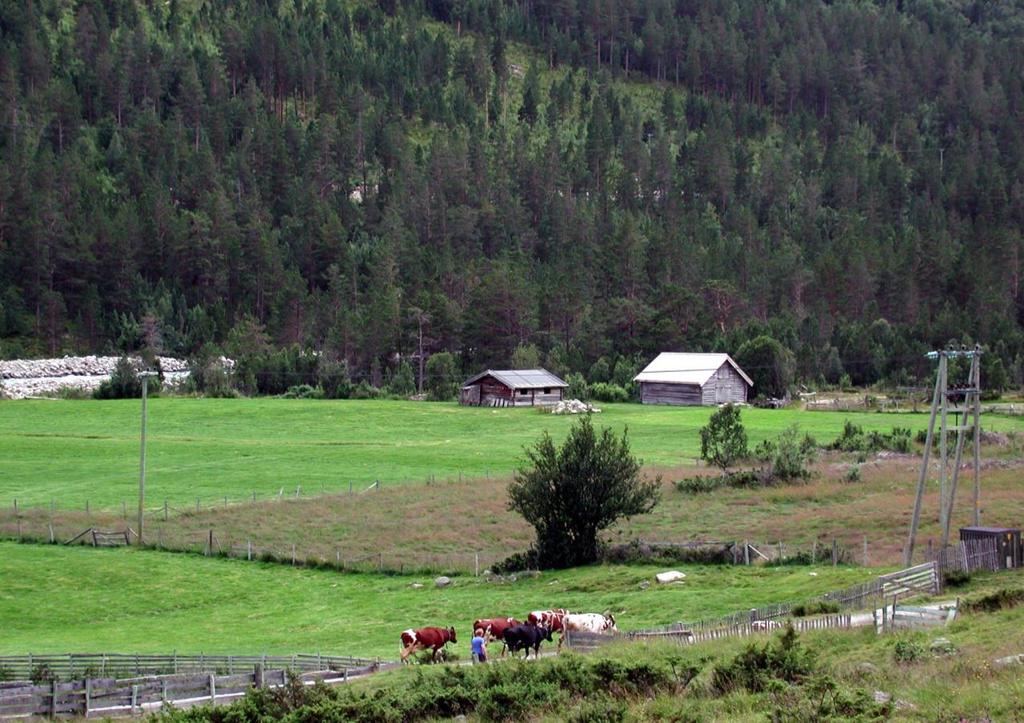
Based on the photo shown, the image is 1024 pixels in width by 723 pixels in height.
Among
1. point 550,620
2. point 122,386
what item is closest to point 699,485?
point 550,620

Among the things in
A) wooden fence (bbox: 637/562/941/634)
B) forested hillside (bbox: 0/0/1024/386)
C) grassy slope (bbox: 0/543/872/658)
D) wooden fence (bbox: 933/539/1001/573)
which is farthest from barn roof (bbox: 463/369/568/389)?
wooden fence (bbox: 637/562/941/634)

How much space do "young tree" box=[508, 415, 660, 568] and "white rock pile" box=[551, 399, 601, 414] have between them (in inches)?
1961

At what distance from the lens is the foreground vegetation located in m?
16.7

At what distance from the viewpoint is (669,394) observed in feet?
360

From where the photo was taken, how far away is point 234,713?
19438 millimetres

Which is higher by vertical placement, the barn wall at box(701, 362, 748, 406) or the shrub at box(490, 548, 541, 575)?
the barn wall at box(701, 362, 748, 406)

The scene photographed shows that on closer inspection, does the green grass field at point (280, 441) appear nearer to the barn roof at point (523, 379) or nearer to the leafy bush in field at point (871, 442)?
the leafy bush in field at point (871, 442)

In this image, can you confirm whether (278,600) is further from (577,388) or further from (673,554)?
(577,388)

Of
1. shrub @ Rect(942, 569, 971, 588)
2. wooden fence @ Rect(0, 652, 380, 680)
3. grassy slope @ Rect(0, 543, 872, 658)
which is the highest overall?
shrub @ Rect(942, 569, 971, 588)

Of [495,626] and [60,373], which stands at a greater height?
[60,373]

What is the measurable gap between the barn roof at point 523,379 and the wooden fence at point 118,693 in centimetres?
7997

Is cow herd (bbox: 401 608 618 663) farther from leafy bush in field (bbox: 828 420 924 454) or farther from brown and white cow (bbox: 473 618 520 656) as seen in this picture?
leafy bush in field (bbox: 828 420 924 454)

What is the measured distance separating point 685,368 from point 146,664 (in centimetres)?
8723

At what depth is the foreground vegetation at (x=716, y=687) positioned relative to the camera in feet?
54.7
